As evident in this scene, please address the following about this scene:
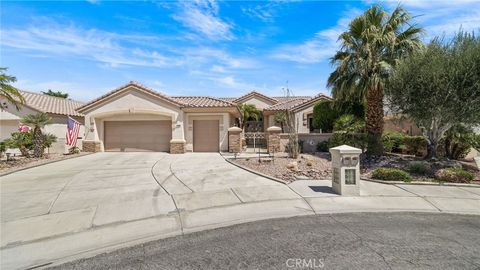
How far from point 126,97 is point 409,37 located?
58.8 ft

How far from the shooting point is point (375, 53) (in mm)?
14211

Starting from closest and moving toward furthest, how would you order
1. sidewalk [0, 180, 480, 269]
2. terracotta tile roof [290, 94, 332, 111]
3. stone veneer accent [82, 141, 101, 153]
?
sidewalk [0, 180, 480, 269]
stone veneer accent [82, 141, 101, 153]
terracotta tile roof [290, 94, 332, 111]

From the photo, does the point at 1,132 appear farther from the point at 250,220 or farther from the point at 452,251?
the point at 452,251

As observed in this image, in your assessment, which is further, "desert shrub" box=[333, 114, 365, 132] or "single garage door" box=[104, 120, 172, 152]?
"single garage door" box=[104, 120, 172, 152]

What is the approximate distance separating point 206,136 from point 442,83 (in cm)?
1393

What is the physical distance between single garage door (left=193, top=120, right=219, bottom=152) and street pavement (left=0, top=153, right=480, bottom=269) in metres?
8.25

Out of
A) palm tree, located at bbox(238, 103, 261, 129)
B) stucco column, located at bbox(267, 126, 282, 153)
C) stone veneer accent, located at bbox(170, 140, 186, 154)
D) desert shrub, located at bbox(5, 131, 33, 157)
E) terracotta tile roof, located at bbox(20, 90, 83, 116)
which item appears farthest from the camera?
palm tree, located at bbox(238, 103, 261, 129)

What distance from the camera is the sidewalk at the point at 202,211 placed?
5.08 meters

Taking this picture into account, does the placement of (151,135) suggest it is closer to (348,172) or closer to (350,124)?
(350,124)

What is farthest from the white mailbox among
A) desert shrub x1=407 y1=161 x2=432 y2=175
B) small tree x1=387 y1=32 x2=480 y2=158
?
small tree x1=387 y1=32 x2=480 y2=158

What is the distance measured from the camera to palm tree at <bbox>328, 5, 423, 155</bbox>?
1387 centimetres

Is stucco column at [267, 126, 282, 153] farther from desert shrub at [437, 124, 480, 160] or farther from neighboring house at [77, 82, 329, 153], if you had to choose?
desert shrub at [437, 124, 480, 160]

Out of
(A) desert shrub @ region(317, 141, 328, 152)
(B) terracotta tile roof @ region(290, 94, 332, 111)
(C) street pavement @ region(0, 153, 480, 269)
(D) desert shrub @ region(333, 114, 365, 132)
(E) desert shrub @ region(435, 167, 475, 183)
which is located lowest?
(C) street pavement @ region(0, 153, 480, 269)

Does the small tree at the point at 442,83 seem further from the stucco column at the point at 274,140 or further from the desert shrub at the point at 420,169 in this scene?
the stucco column at the point at 274,140
